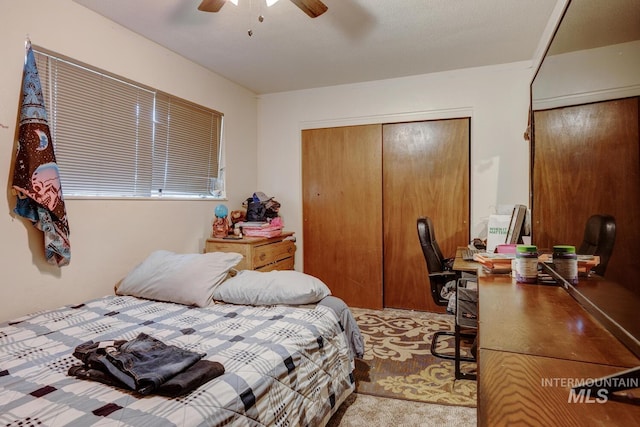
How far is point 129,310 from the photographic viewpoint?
1967mm

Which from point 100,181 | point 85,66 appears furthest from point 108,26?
point 100,181

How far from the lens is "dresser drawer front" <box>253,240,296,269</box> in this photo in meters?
3.15

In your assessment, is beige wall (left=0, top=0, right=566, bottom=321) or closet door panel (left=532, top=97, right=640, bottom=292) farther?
beige wall (left=0, top=0, right=566, bottom=321)

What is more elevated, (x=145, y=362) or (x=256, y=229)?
(x=256, y=229)

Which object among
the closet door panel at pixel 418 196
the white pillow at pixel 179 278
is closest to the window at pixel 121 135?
the white pillow at pixel 179 278

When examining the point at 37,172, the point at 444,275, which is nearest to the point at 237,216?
the point at 37,172

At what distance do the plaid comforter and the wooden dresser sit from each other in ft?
3.17

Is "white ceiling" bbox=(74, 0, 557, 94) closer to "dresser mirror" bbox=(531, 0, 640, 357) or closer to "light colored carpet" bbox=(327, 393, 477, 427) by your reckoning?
"dresser mirror" bbox=(531, 0, 640, 357)

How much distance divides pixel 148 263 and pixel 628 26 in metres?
2.52

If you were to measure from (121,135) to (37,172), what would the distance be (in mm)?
726

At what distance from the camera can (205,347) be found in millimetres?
1459

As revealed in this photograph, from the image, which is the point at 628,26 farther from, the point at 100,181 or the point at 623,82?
the point at 100,181

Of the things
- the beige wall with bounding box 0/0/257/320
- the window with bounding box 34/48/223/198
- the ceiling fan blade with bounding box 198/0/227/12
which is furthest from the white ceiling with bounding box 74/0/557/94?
the window with bounding box 34/48/223/198

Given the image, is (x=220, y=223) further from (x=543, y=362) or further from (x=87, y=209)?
(x=543, y=362)
